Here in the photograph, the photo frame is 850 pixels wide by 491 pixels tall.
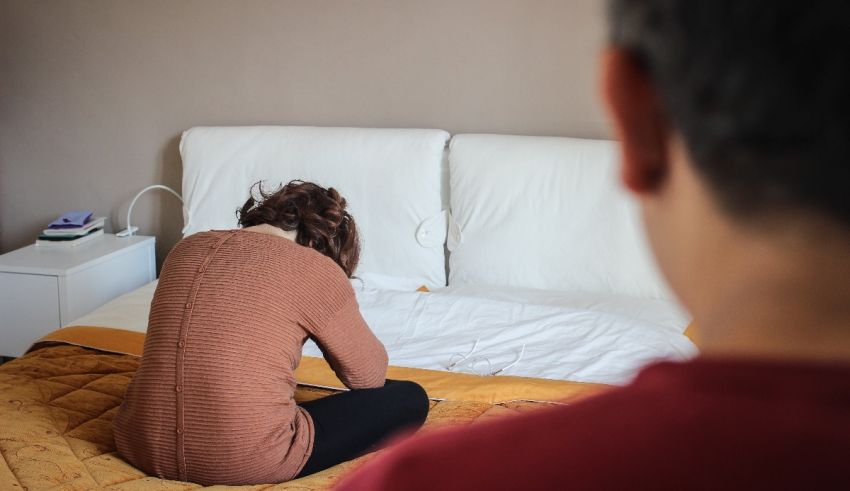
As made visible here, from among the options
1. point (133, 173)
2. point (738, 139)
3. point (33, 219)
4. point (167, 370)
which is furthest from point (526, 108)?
point (738, 139)

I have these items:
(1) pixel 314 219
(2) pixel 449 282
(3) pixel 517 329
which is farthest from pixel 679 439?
(2) pixel 449 282

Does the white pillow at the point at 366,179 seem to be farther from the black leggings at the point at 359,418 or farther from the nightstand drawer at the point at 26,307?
the black leggings at the point at 359,418

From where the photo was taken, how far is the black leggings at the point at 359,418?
177 centimetres

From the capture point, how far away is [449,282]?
306cm

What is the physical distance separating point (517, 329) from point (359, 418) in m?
0.73

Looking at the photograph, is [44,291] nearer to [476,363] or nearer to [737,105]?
[476,363]

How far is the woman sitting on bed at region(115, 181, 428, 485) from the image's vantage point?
1622mm

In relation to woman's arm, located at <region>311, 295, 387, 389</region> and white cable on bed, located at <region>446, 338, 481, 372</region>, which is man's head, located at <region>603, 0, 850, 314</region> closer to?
woman's arm, located at <region>311, 295, 387, 389</region>

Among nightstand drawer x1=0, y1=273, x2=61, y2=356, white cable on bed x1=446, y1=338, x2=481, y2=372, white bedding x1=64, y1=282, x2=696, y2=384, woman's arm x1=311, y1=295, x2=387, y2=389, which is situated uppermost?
woman's arm x1=311, y1=295, x2=387, y2=389

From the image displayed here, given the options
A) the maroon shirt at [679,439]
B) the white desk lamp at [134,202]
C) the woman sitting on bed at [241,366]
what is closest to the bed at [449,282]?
the woman sitting on bed at [241,366]

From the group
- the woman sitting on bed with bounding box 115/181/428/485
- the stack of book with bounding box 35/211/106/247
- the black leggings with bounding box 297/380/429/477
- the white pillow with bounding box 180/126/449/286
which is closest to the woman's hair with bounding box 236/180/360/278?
the woman sitting on bed with bounding box 115/181/428/485

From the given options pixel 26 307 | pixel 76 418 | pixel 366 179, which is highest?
pixel 366 179

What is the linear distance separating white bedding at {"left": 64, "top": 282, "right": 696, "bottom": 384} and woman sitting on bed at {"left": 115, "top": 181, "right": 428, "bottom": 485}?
533 millimetres

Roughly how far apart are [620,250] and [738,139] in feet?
8.30
